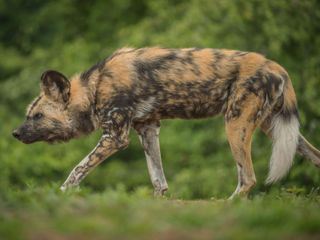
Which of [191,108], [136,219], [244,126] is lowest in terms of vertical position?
[244,126]

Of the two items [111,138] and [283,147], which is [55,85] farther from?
[283,147]

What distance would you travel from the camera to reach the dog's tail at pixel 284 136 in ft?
20.5

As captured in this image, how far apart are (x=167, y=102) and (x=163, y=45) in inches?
238

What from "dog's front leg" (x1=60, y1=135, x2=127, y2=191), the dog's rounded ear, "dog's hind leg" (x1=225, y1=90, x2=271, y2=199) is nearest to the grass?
"dog's front leg" (x1=60, y1=135, x2=127, y2=191)

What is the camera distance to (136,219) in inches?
159

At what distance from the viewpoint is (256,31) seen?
12234mm

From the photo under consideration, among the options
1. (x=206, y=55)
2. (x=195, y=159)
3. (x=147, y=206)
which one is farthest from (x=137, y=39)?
(x=147, y=206)

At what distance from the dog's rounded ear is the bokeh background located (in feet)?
12.0

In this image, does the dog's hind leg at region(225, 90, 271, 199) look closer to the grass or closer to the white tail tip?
the white tail tip

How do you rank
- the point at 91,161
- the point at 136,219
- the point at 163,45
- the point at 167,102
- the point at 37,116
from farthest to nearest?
the point at 163,45, the point at 37,116, the point at 167,102, the point at 91,161, the point at 136,219

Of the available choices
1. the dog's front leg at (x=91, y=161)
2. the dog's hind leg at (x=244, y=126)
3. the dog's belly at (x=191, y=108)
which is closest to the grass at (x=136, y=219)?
the dog's front leg at (x=91, y=161)

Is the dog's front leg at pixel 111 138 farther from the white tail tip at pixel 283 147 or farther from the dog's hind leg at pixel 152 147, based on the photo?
the white tail tip at pixel 283 147

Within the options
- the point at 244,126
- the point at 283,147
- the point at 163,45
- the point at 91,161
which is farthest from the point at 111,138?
the point at 163,45

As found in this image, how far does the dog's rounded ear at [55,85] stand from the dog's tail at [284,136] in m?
1.80
